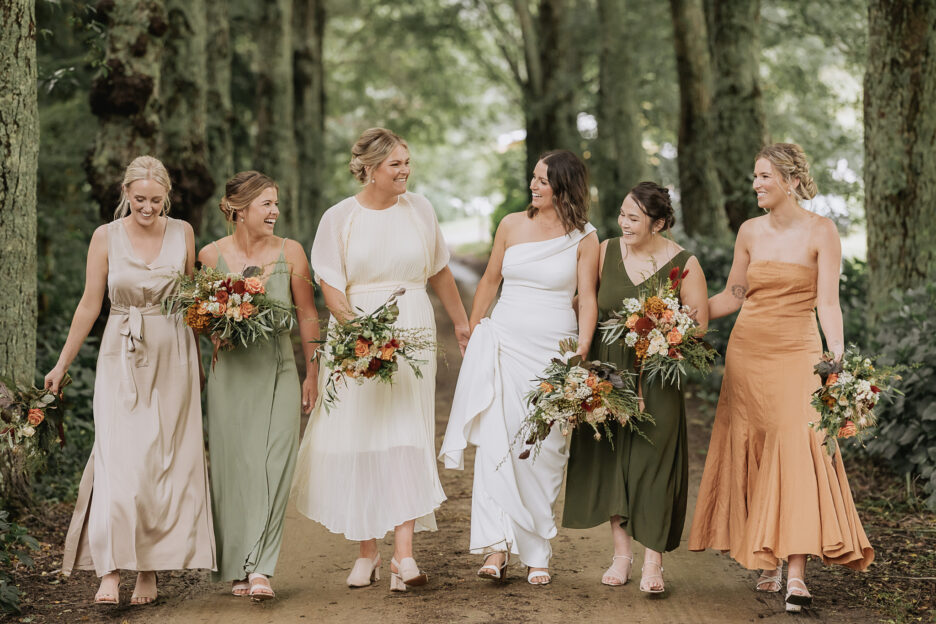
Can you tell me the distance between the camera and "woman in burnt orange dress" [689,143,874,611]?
6.00m

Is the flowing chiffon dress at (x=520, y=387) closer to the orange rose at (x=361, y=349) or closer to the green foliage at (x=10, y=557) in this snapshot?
the orange rose at (x=361, y=349)

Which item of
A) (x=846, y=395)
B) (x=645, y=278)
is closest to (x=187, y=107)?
(x=645, y=278)

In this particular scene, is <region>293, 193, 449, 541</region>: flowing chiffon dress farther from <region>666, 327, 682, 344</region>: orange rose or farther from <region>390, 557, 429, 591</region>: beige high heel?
<region>666, 327, 682, 344</region>: orange rose

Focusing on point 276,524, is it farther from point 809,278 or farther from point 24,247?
point 809,278

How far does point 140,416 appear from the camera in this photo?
244 inches

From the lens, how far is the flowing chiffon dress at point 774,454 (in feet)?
A: 19.6

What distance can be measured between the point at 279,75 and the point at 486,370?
14749 mm

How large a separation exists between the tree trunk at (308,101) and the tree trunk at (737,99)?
37.1 ft

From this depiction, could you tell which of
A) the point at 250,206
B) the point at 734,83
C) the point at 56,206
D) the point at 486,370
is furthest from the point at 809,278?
the point at 56,206

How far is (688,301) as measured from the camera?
6.39 m

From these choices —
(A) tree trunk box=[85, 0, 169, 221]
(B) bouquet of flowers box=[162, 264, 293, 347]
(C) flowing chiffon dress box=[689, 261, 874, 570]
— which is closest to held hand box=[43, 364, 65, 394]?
(B) bouquet of flowers box=[162, 264, 293, 347]

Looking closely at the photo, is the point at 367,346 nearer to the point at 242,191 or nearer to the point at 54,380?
the point at 242,191

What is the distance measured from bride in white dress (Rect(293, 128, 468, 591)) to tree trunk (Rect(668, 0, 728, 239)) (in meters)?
11.2

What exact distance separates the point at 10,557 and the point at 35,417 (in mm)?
1235
